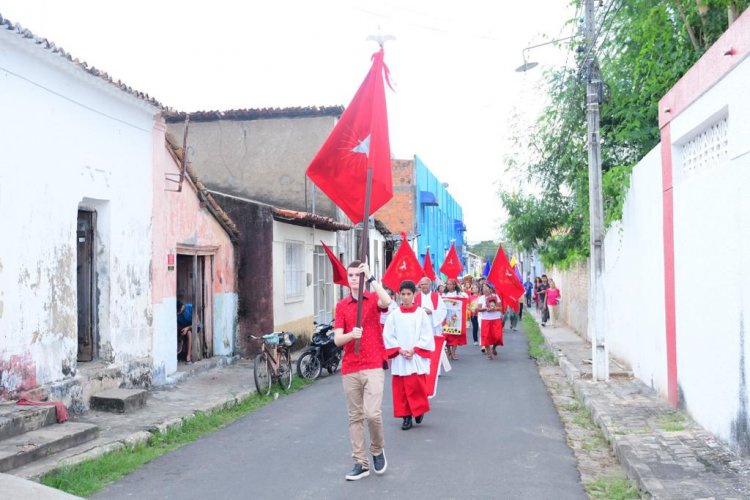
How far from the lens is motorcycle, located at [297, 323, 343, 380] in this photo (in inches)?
506

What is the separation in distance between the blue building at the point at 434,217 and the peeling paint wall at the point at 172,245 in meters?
22.6

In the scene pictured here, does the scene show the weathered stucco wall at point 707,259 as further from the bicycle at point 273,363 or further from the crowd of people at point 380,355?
the bicycle at point 273,363

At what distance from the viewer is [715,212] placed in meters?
7.03

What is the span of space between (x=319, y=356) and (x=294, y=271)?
4725 millimetres

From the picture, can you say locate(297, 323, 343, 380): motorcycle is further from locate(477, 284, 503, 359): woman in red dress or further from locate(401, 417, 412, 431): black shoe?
locate(401, 417, 412, 431): black shoe

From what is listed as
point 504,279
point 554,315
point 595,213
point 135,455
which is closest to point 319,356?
point 595,213

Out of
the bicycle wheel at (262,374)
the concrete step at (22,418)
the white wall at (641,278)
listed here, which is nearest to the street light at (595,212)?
the white wall at (641,278)

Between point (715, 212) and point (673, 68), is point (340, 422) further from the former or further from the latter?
point (673, 68)

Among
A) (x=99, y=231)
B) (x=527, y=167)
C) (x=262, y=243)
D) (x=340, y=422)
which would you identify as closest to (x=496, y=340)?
(x=527, y=167)

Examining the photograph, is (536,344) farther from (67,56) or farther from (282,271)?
(67,56)

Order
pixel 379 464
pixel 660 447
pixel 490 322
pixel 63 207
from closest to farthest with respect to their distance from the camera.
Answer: pixel 379 464 → pixel 660 447 → pixel 63 207 → pixel 490 322

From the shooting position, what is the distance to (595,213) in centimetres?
1130

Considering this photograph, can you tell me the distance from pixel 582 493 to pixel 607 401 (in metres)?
3.95

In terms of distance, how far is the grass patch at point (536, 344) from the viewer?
52.0 ft
